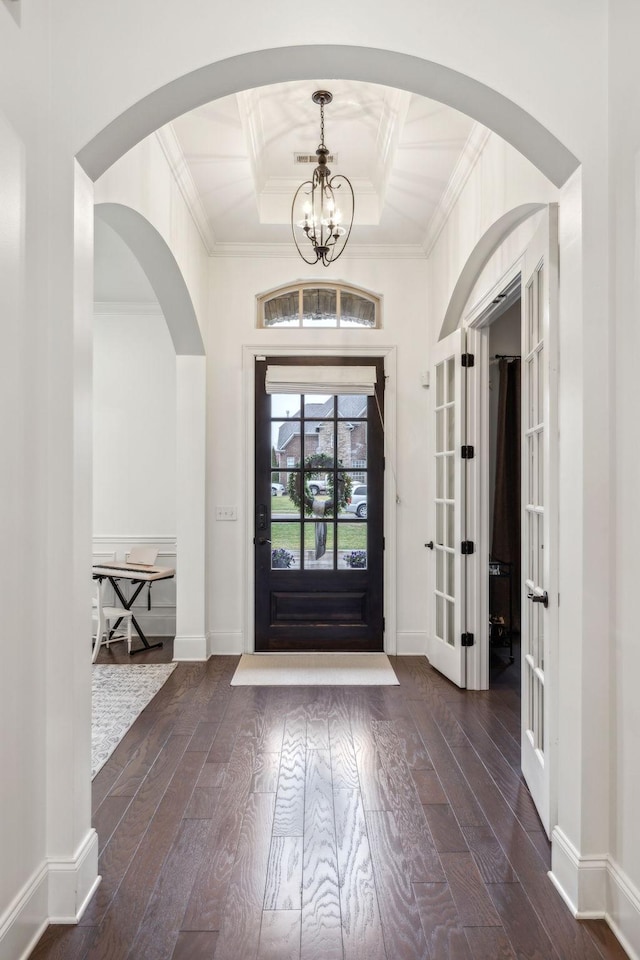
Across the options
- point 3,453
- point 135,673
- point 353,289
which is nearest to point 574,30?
point 3,453

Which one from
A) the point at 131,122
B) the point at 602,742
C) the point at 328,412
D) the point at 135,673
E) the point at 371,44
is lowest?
the point at 135,673

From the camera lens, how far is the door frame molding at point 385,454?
4844 millimetres

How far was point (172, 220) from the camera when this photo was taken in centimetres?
360

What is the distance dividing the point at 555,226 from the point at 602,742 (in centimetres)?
177

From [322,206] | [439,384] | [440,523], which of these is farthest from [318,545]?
[322,206]

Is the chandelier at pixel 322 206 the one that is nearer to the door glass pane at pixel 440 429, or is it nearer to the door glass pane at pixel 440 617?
Answer: the door glass pane at pixel 440 429

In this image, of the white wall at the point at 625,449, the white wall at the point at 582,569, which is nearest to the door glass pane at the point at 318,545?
the white wall at the point at 582,569

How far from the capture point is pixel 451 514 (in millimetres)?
4316

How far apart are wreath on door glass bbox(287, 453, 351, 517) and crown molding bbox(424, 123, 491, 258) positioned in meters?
1.77

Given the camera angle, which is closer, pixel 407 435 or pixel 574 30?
pixel 574 30

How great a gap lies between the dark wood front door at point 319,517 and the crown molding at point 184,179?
1.03 m

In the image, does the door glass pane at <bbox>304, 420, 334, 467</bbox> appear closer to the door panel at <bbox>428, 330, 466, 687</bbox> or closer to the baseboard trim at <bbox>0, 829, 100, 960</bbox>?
the door panel at <bbox>428, 330, 466, 687</bbox>

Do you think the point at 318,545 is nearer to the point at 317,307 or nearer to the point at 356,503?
the point at 356,503

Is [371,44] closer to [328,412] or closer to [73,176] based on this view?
[73,176]
